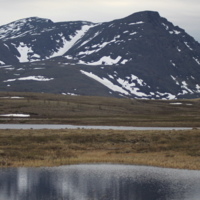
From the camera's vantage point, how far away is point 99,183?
1280 inches

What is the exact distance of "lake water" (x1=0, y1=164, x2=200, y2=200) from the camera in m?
29.2

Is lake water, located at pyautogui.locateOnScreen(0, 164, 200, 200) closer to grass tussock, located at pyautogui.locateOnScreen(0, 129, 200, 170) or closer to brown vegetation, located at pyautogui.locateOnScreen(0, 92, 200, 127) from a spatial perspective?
grass tussock, located at pyautogui.locateOnScreen(0, 129, 200, 170)

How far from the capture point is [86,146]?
4853 cm

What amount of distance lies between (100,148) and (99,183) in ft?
51.0

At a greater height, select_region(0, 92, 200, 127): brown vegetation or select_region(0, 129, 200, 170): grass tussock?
select_region(0, 129, 200, 170): grass tussock

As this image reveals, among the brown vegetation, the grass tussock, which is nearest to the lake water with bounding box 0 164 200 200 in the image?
the grass tussock

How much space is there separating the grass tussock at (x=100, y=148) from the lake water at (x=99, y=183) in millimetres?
2069

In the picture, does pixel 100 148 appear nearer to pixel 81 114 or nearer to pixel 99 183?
pixel 99 183

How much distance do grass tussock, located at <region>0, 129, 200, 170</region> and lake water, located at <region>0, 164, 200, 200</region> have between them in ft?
6.79

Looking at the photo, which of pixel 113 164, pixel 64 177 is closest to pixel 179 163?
pixel 113 164

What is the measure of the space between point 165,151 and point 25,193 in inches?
786

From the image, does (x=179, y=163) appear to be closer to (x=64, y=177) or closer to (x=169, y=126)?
(x=64, y=177)

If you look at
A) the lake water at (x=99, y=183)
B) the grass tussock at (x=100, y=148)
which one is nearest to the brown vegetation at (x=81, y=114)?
the grass tussock at (x=100, y=148)

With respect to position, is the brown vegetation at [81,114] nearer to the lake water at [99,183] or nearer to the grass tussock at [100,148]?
the grass tussock at [100,148]
